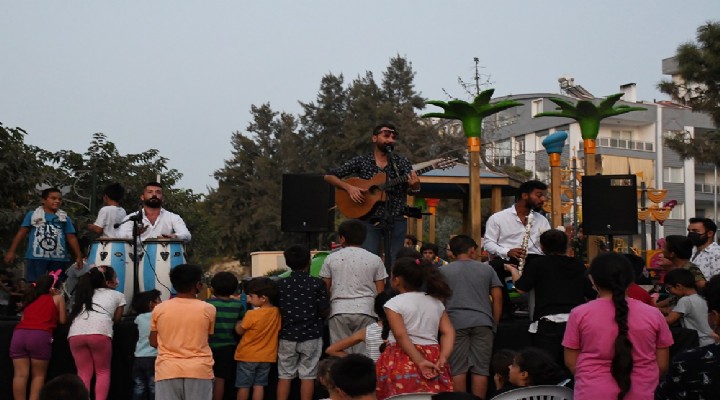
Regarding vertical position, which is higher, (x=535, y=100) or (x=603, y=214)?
(x=535, y=100)

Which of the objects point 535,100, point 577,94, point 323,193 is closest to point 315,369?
point 323,193

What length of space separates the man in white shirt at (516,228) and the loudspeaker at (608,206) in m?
2.48

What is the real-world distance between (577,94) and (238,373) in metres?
38.7

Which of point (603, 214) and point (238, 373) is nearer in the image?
point (238, 373)

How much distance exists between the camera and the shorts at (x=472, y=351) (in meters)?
8.38

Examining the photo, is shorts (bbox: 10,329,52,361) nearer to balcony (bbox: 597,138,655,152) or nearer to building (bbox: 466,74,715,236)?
building (bbox: 466,74,715,236)

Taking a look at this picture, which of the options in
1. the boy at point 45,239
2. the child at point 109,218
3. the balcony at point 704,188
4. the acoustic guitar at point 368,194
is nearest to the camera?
the acoustic guitar at point 368,194

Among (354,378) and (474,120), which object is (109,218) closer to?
(474,120)

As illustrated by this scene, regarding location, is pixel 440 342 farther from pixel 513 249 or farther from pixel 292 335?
pixel 513 249

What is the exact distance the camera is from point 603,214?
12305mm

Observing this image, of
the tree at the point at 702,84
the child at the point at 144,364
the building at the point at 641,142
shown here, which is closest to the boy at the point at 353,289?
the child at the point at 144,364

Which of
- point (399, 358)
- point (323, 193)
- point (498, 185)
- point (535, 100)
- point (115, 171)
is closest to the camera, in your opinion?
point (399, 358)

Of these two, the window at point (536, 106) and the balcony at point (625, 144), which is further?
the balcony at point (625, 144)

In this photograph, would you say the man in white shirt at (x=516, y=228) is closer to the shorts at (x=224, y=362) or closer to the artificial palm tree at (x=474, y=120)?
the shorts at (x=224, y=362)
